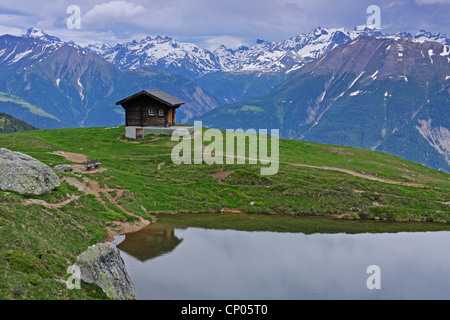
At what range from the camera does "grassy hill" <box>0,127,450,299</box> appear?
92.5 ft

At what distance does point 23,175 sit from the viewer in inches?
1591

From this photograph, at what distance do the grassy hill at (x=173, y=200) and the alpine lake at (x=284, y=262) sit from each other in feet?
2.96

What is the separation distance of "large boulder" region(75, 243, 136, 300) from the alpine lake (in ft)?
4.31

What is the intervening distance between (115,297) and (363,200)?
40412mm

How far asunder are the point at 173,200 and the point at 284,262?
72.1 ft

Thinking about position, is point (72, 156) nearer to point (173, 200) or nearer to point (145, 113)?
point (145, 113)

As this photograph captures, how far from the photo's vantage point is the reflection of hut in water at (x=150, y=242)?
119 ft

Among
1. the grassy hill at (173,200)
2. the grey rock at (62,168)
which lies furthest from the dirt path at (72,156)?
the grey rock at (62,168)

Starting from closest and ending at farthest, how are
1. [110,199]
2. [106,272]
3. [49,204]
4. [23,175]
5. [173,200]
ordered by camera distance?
[106,272] < [49,204] < [23,175] < [110,199] < [173,200]

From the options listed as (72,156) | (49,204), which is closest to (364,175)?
(72,156)

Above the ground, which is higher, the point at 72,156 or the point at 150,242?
the point at 72,156

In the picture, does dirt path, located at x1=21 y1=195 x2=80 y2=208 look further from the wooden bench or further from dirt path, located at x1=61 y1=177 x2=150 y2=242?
the wooden bench

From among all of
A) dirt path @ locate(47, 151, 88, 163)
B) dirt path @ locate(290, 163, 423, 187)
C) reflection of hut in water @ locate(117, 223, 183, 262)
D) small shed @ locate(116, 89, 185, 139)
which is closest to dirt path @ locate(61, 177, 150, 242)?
reflection of hut in water @ locate(117, 223, 183, 262)

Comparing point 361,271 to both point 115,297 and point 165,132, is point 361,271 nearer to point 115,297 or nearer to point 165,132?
point 115,297
